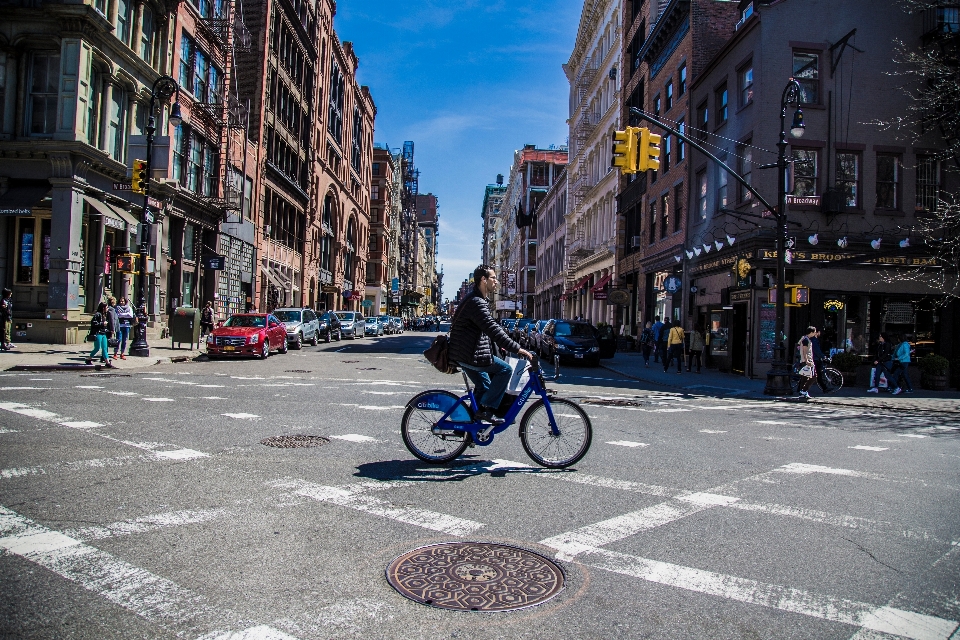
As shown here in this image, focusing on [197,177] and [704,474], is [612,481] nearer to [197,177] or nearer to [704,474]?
[704,474]

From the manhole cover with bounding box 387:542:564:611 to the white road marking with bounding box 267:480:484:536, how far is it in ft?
1.32

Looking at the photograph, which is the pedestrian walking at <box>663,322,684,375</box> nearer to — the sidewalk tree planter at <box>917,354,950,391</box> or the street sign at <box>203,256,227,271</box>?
the sidewalk tree planter at <box>917,354,950,391</box>

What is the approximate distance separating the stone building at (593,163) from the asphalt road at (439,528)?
107ft

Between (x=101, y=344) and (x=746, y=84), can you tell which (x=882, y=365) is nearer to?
(x=746, y=84)

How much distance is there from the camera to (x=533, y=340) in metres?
31.2

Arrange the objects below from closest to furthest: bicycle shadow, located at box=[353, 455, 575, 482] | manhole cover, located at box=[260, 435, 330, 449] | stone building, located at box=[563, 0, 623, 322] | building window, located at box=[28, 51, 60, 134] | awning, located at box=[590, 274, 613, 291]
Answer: bicycle shadow, located at box=[353, 455, 575, 482]
manhole cover, located at box=[260, 435, 330, 449]
building window, located at box=[28, 51, 60, 134]
awning, located at box=[590, 274, 613, 291]
stone building, located at box=[563, 0, 623, 322]

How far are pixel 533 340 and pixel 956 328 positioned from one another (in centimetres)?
1610

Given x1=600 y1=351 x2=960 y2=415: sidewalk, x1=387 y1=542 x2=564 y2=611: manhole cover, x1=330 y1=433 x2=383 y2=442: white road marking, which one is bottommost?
x1=387 y1=542 x2=564 y2=611: manhole cover

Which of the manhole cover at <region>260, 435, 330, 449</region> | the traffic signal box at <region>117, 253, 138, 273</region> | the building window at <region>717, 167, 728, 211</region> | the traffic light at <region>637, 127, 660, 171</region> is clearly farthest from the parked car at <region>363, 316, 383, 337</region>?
the manhole cover at <region>260, 435, 330, 449</region>

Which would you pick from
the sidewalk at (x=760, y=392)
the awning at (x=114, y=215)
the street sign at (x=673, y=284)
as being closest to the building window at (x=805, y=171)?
the sidewalk at (x=760, y=392)

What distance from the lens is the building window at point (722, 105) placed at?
26.2 m

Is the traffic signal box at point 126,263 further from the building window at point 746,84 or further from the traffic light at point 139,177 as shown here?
the building window at point 746,84

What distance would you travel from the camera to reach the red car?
22609 mm

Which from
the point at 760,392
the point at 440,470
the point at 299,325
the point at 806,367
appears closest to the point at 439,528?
the point at 440,470
